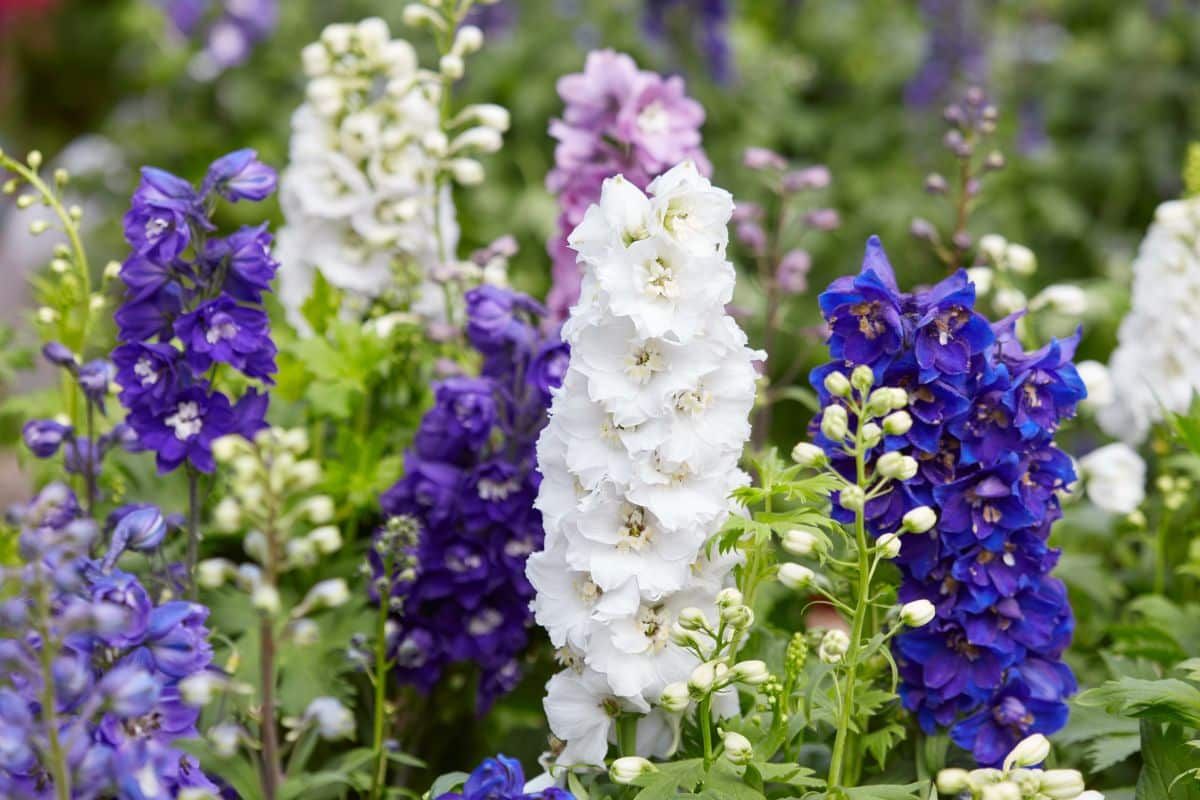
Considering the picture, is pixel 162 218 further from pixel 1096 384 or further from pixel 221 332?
pixel 1096 384

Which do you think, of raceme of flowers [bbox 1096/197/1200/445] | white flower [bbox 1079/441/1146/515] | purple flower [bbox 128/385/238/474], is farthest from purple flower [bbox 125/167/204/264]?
raceme of flowers [bbox 1096/197/1200/445]

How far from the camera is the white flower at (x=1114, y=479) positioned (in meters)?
2.94

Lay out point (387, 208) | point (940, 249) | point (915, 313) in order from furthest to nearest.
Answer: point (387, 208) < point (940, 249) < point (915, 313)

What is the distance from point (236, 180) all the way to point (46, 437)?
0.54 meters

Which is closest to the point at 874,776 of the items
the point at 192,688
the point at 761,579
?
the point at 761,579

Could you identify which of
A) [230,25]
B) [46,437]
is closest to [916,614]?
[46,437]

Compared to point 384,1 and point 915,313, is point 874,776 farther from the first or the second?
point 384,1

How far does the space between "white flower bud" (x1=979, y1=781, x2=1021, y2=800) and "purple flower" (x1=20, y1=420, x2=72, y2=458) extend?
1.56 m

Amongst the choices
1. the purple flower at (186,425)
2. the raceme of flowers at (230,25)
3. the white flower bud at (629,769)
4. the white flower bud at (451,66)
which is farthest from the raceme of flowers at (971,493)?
the raceme of flowers at (230,25)

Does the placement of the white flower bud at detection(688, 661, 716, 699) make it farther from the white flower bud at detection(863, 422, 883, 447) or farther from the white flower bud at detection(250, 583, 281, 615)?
the white flower bud at detection(250, 583, 281, 615)

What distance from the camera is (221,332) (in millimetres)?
2180

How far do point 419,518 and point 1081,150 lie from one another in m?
4.78

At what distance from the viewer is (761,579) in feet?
6.91

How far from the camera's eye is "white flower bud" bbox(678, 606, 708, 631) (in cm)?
193
